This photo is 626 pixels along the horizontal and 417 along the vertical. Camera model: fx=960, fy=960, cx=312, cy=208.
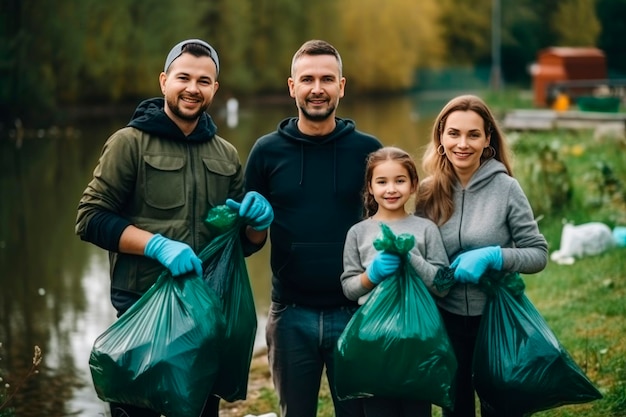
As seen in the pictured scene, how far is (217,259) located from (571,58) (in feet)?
70.6

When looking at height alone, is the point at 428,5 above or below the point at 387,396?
above

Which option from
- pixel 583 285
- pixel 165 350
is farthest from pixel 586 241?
pixel 165 350

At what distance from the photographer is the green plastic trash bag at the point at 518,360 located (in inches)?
122

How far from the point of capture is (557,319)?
5.65 m

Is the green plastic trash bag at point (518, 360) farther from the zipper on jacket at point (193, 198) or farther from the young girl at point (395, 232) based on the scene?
the zipper on jacket at point (193, 198)

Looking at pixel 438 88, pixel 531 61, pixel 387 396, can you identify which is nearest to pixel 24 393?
pixel 387 396

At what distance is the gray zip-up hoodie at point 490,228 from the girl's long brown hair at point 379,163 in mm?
170

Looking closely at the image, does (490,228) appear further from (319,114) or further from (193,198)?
(193,198)

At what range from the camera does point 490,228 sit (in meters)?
3.17

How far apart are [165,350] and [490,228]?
1.13 m

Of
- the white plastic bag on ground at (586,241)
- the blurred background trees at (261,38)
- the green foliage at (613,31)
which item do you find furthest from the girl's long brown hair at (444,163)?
the green foliage at (613,31)

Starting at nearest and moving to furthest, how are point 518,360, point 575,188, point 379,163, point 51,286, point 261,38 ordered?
point 518,360, point 379,163, point 51,286, point 575,188, point 261,38

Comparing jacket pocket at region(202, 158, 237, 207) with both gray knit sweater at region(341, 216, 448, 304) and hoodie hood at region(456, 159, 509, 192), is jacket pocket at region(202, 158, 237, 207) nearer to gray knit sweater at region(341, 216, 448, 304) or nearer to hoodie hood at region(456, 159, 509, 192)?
gray knit sweater at region(341, 216, 448, 304)

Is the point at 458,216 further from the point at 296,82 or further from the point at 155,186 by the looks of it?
the point at 155,186
